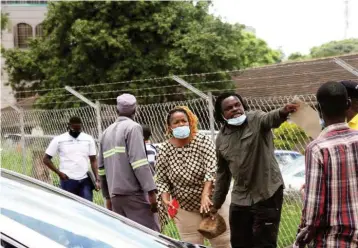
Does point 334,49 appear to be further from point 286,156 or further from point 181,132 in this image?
point 181,132

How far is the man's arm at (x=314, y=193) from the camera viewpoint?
3412 mm

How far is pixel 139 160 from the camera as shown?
5992 millimetres

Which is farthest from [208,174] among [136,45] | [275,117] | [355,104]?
[136,45]

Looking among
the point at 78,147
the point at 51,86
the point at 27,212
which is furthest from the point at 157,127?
the point at 51,86

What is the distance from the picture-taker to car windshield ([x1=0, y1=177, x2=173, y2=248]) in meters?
2.93

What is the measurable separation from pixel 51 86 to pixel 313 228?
2104 cm

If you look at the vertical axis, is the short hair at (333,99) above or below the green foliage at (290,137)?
above

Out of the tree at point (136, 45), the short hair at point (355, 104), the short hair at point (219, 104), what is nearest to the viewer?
the short hair at point (355, 104)

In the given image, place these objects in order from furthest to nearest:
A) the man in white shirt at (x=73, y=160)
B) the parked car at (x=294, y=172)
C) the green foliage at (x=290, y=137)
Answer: the parked car at (x=294, y=172)
the man in white shirt at (x=73, y=160)
the green foliage at (x=290, y=137)

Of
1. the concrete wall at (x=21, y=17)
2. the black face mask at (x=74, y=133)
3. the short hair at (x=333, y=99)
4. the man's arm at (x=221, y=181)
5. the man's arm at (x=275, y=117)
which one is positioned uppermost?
the concrete wall at (x=21, y=17)

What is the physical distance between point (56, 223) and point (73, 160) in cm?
609

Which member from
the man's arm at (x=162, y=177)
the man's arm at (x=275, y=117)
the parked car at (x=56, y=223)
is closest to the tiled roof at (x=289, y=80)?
the man's arm at (x=162, y=177)

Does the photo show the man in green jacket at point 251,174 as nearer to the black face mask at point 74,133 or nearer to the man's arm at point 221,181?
the man's arm at point 221,181

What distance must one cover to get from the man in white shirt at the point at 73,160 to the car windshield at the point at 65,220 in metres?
5.37
